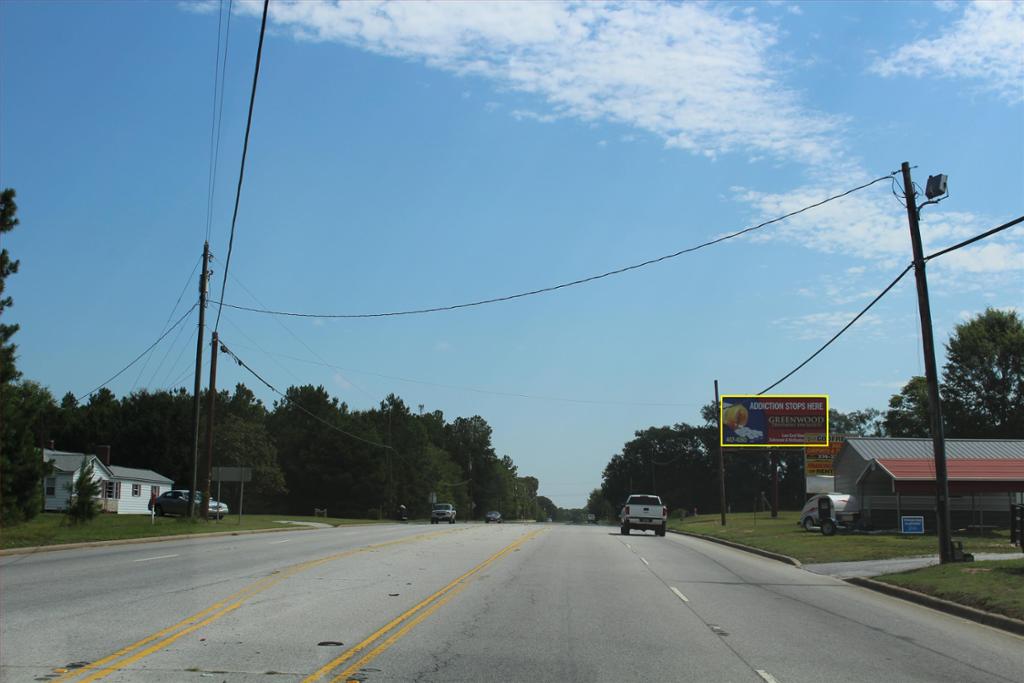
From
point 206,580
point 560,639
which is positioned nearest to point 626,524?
point 206,580

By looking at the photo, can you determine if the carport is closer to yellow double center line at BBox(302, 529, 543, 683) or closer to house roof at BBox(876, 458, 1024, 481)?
house roof at BBox(876, 458, 1024, 481)

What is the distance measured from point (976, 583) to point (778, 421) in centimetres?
4253

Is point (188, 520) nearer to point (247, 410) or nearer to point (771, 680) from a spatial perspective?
point (771, 680)

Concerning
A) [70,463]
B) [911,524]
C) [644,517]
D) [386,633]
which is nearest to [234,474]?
[644,517]

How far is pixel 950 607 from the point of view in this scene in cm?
1466

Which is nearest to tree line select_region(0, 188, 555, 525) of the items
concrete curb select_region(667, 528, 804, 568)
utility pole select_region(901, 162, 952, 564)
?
concrete curb select_region(667, 528, 804, 568)

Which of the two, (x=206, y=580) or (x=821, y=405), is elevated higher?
(x=821, y=405)

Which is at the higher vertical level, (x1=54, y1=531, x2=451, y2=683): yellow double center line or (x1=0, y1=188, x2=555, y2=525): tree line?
(x1=0, y1=188, x2=555, y2=525): tree line

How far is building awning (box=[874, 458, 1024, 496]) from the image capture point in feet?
123

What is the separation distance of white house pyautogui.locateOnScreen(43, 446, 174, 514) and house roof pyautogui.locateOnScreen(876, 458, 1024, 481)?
46.0 metres

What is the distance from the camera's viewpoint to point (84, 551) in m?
23.4

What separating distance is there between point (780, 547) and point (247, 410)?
93.3 meters

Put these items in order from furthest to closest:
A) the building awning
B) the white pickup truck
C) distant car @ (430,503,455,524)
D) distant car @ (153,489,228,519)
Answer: distant car @ (430,503,455,524)
distant car @ (153,489,228,519)
the white pickup truck
the building awning

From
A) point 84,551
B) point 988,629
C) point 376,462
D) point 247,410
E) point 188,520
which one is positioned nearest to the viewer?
point 988,629
